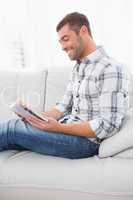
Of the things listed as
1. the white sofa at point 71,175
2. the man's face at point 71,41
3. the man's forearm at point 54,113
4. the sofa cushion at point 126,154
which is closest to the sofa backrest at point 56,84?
the man's forearm at point 54,113

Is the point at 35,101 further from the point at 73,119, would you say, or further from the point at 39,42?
the point at 39,42

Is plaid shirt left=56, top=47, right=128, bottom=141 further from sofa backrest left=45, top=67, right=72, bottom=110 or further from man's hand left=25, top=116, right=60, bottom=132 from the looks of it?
sofa backrest left=45, top=67, right=72, bottom=110

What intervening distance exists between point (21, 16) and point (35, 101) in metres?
0.97

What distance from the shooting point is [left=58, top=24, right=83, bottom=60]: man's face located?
1652 millimetres

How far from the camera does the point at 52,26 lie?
265 cm

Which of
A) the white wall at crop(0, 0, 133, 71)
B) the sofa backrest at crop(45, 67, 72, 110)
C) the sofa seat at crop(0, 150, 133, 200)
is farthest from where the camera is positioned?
the white wall at crop(0, 0, 133, 71)

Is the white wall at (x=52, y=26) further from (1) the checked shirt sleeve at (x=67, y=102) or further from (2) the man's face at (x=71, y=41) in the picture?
(2) the man's face at (x=71, y=41)

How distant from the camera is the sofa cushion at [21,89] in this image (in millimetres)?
2043

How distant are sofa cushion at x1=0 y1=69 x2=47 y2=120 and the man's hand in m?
0.48

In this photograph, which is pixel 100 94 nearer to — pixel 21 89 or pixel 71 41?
pixel 71 41

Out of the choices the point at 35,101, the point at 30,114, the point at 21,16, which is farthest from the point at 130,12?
the point at 30,114

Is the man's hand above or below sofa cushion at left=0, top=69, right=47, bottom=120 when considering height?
below

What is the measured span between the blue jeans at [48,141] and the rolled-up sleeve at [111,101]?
0.30 feet

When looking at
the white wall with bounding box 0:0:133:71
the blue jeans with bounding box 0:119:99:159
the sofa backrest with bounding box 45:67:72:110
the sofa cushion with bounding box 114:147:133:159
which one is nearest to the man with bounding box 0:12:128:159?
the blue jeans with bounding box 0:119:99:159
